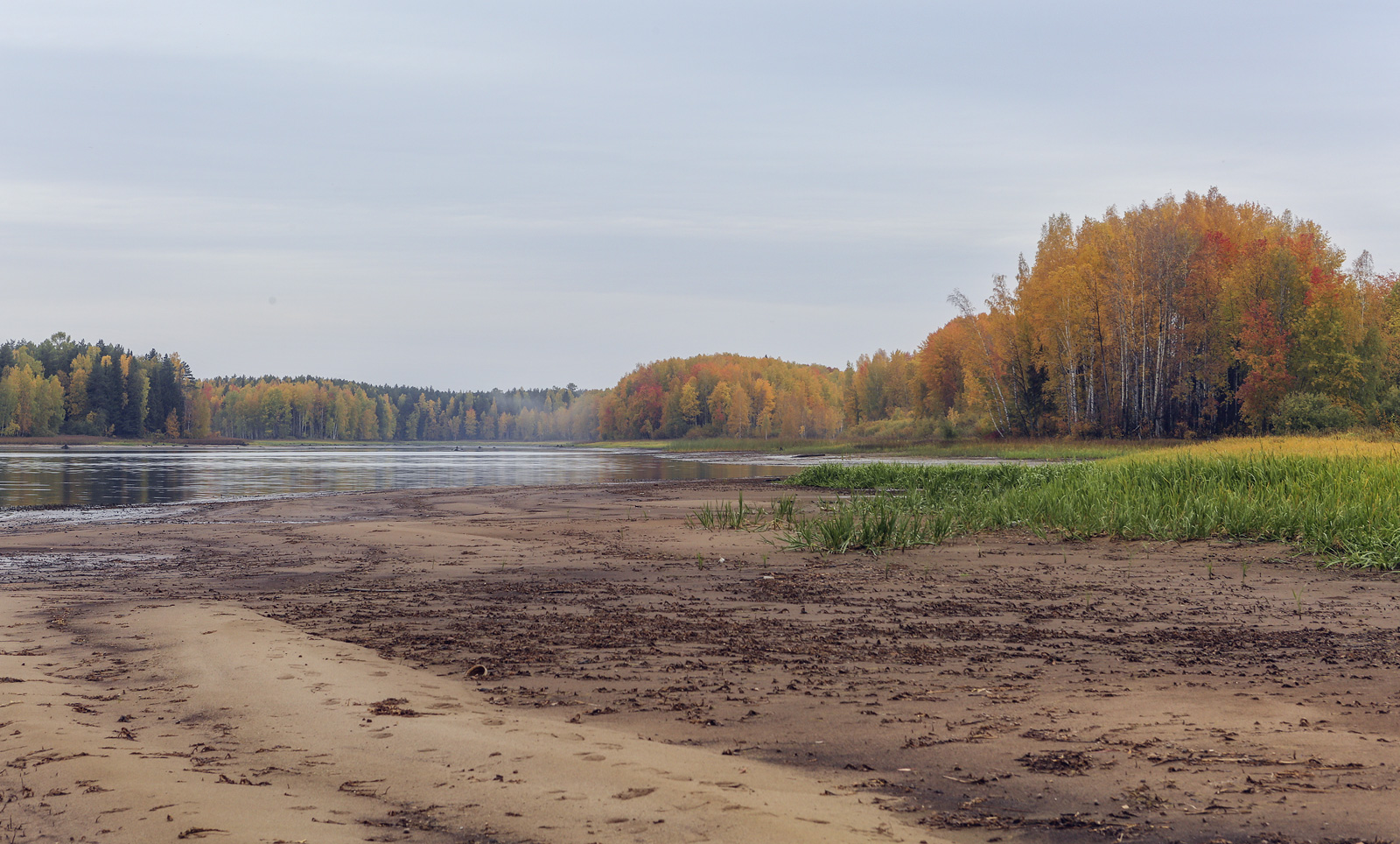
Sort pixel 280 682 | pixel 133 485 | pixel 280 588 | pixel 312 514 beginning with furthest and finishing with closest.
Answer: pixel 133 485
pixel 312 514
pixel 280 588
pixel 280 682

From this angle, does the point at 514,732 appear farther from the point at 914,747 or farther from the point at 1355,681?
the point at 1355,681

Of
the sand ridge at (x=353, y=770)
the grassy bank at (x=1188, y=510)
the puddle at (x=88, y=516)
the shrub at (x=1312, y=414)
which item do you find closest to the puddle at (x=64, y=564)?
the puddle at (x=88, y=516)

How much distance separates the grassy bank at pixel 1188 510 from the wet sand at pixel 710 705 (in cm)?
101

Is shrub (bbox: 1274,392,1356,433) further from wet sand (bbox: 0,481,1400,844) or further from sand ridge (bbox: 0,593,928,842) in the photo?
sand ridge (bbox: 0,593,928,842)

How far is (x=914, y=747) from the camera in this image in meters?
5.30

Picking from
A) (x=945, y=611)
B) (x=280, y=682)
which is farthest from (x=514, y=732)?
(x=945, y=611)

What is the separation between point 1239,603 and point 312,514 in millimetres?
20858

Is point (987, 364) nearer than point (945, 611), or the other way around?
point (945, 611)

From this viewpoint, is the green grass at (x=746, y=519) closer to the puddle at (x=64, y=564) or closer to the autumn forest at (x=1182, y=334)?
the puddle at (x=64, y=564)

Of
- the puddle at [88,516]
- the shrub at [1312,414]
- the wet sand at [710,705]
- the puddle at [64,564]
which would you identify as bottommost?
the puddle at [88,516]

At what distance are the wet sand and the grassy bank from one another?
1011 mm

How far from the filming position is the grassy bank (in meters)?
12.7

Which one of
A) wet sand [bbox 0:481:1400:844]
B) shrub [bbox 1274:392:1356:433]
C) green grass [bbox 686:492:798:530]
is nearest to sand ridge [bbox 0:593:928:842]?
wet sand [bbox 0:481:1400:844]

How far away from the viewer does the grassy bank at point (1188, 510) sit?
12.7 m
